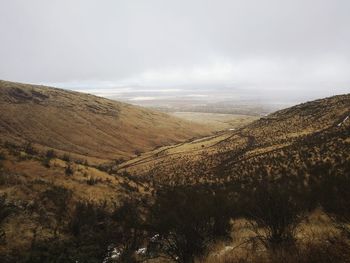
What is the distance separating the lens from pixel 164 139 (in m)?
92.3

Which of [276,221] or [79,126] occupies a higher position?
[276,221]

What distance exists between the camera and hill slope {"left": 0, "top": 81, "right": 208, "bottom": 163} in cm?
6956

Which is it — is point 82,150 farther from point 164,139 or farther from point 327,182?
point 327,182

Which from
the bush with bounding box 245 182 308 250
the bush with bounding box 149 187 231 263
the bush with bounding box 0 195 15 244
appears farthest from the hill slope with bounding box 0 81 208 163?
the bush with bounding box 245 182 308 250

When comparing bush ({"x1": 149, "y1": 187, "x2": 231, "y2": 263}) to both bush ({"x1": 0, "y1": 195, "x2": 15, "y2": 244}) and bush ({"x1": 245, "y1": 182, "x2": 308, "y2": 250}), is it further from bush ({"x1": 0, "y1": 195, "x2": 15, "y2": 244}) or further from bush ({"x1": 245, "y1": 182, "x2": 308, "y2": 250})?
bush ({"x1": 0, "y1": 195, "x2": 15, "y2": 244})

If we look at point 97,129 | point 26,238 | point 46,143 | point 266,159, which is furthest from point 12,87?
point 26,238

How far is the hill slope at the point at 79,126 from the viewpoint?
6956cm

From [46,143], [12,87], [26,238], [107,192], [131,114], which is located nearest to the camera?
[26,238]

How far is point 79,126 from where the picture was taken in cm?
8269

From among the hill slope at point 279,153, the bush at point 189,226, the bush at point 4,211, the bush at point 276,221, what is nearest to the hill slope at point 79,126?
the hill slope at point 279,153

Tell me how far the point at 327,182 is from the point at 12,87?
96247mm

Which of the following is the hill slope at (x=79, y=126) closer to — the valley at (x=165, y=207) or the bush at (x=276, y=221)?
the valley at (x=165, y=207)

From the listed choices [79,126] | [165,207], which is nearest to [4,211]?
[165,207]

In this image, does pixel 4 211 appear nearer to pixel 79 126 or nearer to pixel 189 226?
pixel 189 226
